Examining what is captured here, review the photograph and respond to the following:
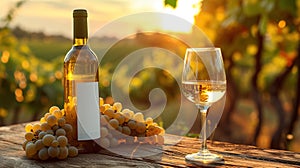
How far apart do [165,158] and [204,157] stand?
0.11 meters

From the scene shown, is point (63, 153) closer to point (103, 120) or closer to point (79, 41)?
point (103, 120)

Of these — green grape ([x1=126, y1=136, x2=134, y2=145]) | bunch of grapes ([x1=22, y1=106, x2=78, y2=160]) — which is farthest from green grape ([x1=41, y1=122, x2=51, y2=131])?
green grape ([x1=126, y1=136, x2=134, y2=145])

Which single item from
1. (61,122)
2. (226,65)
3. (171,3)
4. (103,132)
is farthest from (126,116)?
(226,65)

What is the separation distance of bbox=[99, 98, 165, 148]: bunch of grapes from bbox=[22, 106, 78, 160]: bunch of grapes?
0.13 meters

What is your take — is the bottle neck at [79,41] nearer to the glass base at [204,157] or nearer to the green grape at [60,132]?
the green grape at [60,132]

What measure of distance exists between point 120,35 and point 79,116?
2.03 m

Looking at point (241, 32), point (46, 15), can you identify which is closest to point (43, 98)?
point (46, 15)

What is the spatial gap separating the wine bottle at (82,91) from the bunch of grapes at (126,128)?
72mm

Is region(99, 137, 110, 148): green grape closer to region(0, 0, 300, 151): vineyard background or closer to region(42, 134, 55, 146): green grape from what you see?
region(42, 134, 55, 146): green grape

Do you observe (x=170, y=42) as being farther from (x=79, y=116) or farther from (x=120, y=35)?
(x=79, y=116)

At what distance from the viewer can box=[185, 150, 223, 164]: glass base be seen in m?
1.29

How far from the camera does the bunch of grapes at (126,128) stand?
1.47 metres

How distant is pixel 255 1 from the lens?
290cm

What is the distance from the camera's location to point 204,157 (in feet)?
4.30
